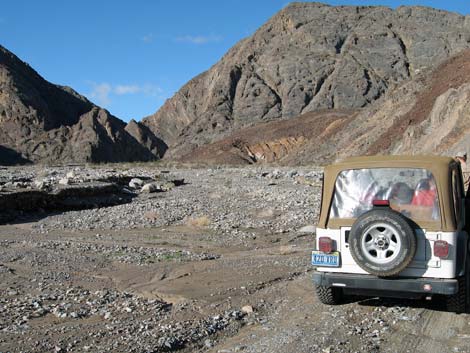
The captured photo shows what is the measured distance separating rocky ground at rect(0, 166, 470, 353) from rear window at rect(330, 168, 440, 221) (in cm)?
134

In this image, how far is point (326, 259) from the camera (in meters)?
7.11

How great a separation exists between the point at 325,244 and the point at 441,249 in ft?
4.60

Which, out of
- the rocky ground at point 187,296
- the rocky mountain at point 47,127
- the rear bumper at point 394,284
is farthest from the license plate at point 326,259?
the rocky mountain at point 47,127

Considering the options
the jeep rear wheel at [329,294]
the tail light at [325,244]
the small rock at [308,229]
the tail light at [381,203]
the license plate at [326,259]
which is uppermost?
the tail light at [381,203]

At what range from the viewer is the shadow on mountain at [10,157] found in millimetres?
80925

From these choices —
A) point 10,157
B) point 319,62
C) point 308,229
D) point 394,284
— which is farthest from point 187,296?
point 319,62

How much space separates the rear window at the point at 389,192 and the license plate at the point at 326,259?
0.50 meters

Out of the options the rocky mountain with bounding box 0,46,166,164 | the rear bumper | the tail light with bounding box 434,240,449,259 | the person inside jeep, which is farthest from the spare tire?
the rocky mountain with bounding box 0,46,166,164

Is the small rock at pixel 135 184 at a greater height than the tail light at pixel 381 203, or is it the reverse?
the tail light at pixel 381 203

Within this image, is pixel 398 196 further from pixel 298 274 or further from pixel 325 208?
pixel 298 274

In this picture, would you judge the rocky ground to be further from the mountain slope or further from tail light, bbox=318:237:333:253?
the mountain slope

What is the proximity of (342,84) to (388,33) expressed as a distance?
16.6 metres

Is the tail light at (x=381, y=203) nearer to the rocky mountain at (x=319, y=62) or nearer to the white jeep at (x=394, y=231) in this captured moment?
the white jeep at (x=394, y=231)

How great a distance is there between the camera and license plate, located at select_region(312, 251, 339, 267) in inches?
277
